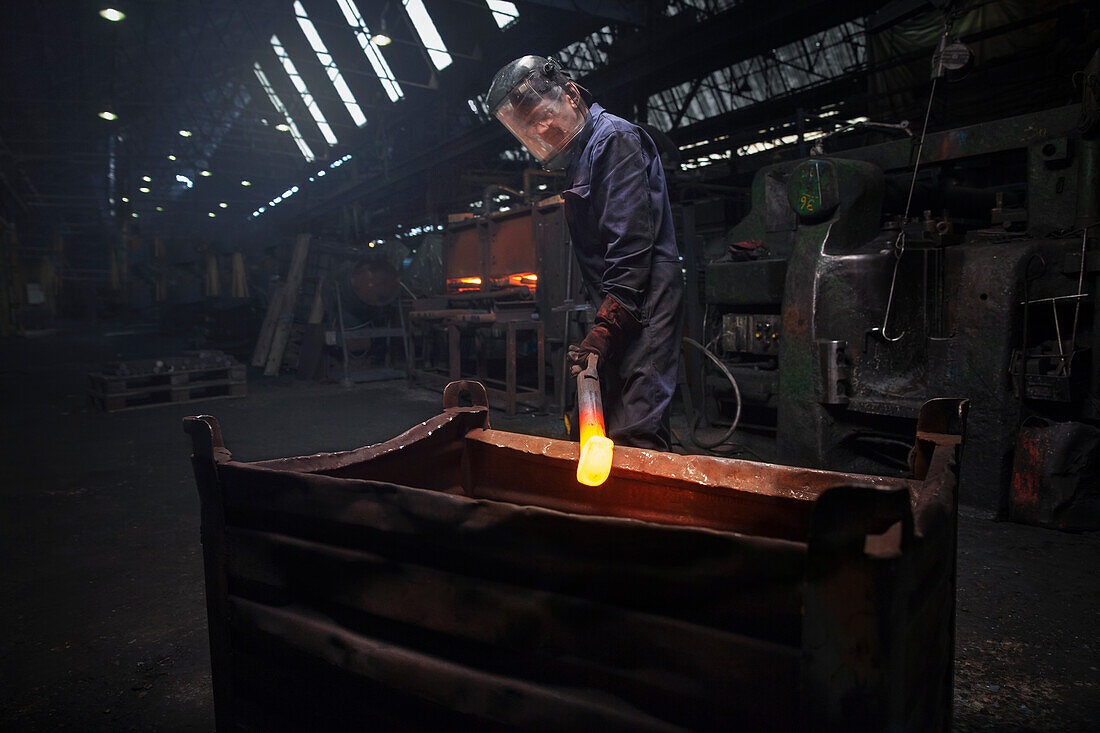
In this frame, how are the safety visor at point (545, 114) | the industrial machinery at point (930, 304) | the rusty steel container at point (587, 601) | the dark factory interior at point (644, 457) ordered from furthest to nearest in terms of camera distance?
the industrial machinery at point (930, 304), the safety visor at point (545, 114), the dark factory interior at point (644, 457), the rusty steel container at point (587, 601)

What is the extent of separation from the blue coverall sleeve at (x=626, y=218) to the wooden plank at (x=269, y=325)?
865 centimetres

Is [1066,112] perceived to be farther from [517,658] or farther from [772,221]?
[517,658]

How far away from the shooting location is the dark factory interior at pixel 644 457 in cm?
85

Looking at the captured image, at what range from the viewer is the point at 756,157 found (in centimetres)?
1242

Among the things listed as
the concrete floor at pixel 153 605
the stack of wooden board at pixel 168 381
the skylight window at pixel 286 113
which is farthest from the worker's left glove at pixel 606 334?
the skylight window at pixel 286 113

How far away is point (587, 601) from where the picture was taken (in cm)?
88

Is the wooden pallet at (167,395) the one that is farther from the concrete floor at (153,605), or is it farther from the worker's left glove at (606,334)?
the worker's left glove at (606,334)

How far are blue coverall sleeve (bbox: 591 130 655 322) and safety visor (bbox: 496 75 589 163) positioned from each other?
224 mm

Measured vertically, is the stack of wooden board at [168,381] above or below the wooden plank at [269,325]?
below

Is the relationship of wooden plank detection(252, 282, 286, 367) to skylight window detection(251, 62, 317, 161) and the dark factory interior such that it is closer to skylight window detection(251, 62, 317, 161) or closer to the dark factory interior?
the dark factory interior

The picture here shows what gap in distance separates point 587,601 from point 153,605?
244 cm

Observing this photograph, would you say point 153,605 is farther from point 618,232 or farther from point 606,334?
point 618,232

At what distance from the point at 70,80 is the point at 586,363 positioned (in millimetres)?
20051

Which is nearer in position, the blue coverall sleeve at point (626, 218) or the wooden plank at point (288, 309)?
the blue coverall sleeve at point (626, 218)
